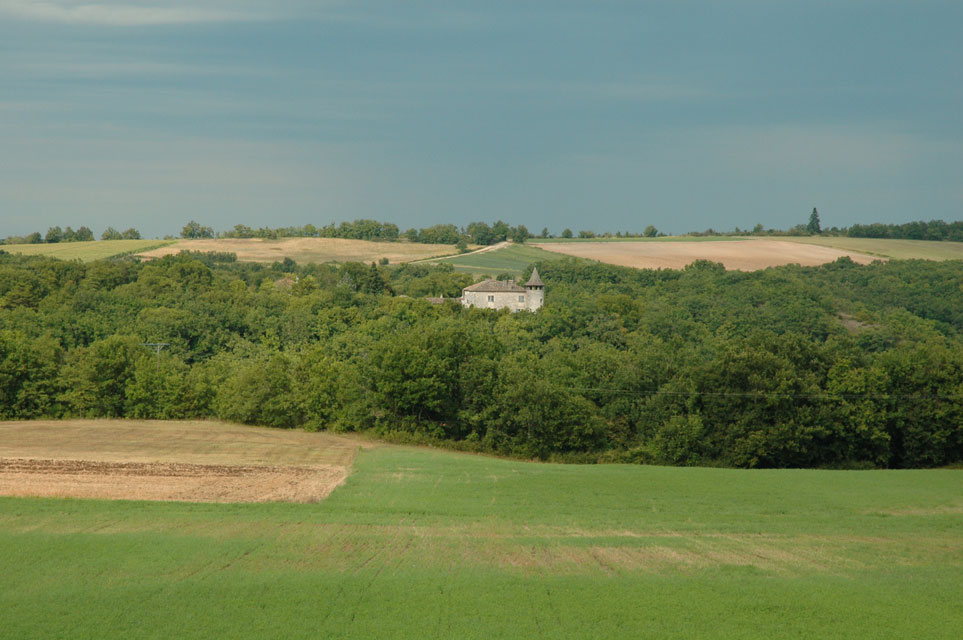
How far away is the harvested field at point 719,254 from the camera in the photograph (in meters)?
138

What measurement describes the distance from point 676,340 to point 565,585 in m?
59.9

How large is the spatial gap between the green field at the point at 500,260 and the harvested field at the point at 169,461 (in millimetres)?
88385

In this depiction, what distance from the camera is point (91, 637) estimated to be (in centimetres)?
1870

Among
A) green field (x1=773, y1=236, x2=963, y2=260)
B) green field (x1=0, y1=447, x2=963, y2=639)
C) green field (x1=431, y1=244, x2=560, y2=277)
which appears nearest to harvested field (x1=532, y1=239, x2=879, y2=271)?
green field (x1=773, y1=236, x2=963, y2=260)

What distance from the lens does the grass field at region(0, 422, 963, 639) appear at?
65.9 ft

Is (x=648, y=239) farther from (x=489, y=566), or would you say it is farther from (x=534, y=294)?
(x=489, y=566)

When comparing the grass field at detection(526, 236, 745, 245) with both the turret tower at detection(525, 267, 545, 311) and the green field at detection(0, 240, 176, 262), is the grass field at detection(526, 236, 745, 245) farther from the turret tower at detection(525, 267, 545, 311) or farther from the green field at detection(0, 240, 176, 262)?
the green field at detection(0, 240, 176, 262)

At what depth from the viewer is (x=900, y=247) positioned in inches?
5915

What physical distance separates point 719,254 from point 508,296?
155 feet

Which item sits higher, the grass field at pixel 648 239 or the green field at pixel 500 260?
the grass field at pixel 648 239

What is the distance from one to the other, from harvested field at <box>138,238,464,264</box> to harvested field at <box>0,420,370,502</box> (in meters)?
104

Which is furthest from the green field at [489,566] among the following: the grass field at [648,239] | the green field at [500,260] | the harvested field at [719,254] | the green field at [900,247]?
the grass field at [648,239]

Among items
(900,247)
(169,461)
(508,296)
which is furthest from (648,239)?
(169,461)

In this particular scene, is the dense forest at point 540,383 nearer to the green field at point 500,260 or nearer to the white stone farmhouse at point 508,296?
the white stone farmhouse at point 508,296
